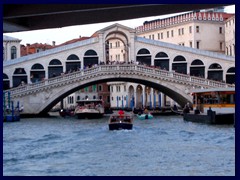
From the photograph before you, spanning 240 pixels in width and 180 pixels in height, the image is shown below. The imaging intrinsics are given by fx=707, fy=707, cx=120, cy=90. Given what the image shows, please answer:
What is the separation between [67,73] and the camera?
23688mm

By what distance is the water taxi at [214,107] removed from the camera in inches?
677

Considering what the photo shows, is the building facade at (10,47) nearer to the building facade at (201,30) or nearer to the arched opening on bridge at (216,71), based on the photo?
the building facade at (201,30)

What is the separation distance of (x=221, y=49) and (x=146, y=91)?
461 centimetres

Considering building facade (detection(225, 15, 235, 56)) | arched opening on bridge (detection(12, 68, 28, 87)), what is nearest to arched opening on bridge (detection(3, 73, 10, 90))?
arched opening on bridge (detection(12, 68, 28, 87))

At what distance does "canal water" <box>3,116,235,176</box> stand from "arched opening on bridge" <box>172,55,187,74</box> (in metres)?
9.19

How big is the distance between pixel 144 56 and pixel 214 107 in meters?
6.60

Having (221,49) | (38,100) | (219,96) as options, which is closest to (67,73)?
(38,100)

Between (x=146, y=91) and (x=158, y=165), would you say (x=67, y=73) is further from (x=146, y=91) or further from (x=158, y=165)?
(x=158, y=165)

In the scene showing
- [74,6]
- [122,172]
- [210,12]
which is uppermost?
[210,12]

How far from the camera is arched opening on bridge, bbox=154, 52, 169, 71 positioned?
24609 mm

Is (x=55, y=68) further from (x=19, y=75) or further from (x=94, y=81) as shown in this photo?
(x=94, y=81)

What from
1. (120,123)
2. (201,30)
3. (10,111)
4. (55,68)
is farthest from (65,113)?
(120,123)

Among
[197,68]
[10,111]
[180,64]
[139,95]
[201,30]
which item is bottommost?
[10,111]

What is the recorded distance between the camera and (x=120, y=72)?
74.6 feet
